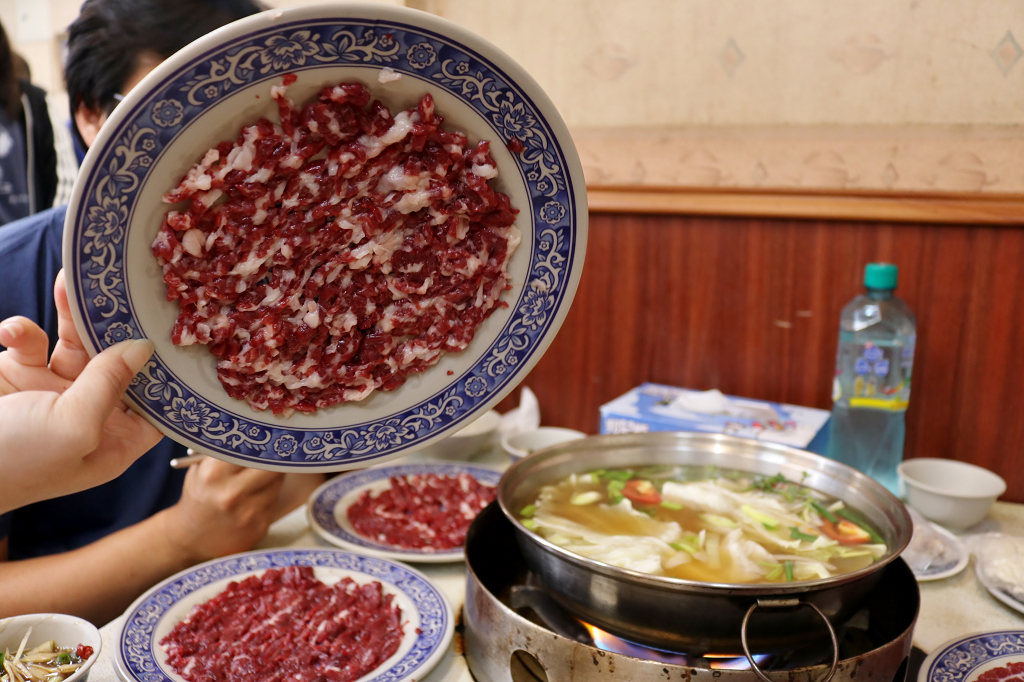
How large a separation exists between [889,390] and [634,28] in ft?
4.25

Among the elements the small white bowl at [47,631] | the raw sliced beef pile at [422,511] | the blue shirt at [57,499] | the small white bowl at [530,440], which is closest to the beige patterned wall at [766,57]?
the small white bowl at [530,440]

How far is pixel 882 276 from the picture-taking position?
1743 mm

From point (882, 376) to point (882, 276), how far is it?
27cm

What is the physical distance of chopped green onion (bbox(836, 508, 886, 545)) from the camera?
4.08ft

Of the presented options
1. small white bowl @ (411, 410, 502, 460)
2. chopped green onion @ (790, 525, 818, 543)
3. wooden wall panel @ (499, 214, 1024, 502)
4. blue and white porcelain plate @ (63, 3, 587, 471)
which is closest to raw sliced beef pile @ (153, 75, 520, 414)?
blue and white porcelain plate @ (63, 3, 587, 471)

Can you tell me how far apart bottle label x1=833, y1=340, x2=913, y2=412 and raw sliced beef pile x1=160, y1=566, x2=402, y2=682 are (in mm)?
1335

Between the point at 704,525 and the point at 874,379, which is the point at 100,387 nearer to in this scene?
the point at 704,525

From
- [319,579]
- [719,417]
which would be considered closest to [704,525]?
[719,417]

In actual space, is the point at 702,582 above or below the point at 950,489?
above

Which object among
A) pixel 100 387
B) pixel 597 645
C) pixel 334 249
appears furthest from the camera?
pixel 597 645

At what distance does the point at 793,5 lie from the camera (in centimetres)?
191

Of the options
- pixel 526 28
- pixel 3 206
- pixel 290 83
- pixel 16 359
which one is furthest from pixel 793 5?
pixel 3 206

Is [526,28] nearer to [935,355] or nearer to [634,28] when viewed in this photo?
[634,28]

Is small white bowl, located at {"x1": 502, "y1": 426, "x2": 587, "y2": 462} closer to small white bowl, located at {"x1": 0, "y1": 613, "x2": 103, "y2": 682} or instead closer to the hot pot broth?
the hot pot broth
